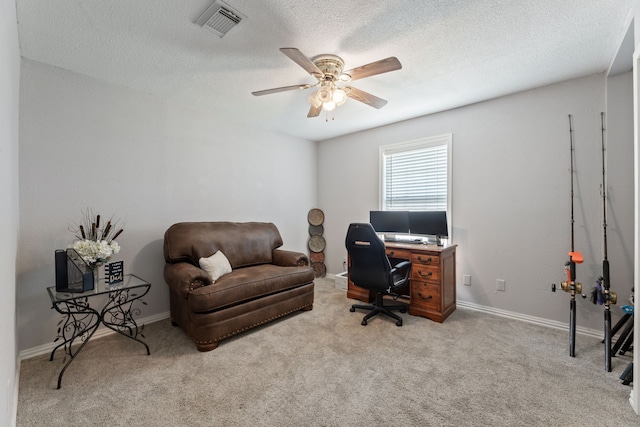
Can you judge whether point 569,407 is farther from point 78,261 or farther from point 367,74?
point 78,261

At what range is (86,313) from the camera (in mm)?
2287

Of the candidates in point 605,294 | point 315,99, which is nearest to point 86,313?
point 315,99

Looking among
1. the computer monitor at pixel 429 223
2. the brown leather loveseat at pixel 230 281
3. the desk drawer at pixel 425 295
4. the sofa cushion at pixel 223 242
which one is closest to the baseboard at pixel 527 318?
the desk drawer at pixel 425 295

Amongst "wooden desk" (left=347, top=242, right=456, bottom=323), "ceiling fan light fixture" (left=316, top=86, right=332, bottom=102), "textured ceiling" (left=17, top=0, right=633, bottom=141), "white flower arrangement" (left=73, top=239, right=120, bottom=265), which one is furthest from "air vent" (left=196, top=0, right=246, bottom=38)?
"wooden desk" (left=347, top=242, right=456, bottom=323)

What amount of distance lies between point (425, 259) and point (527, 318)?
1.21m

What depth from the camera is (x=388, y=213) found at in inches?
148

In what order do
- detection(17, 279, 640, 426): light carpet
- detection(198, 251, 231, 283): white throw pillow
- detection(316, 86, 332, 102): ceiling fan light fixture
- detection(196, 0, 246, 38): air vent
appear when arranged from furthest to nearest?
1. detection(198, 251, 231, 283): white throw pillow
2. detection(316, 86, 332, 102): ceiling fan light fixture
3. detection(196, 0, 246, 38): air vent
4. detection(17, 279, 640, 426): light carpet

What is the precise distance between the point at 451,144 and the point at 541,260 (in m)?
1.63

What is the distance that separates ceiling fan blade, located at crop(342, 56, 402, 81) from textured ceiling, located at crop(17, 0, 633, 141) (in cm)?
21

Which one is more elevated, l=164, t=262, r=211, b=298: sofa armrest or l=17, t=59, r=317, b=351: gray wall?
l=17, t=59, r=317, b=351: gray wall

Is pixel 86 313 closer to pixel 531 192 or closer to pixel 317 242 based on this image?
pixel 317 242

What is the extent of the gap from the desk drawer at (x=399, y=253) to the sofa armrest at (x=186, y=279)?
206cm

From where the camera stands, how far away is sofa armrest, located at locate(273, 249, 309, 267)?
3.30 meters

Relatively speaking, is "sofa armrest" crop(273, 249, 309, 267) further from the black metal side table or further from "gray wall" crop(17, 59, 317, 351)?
the black metal side table
